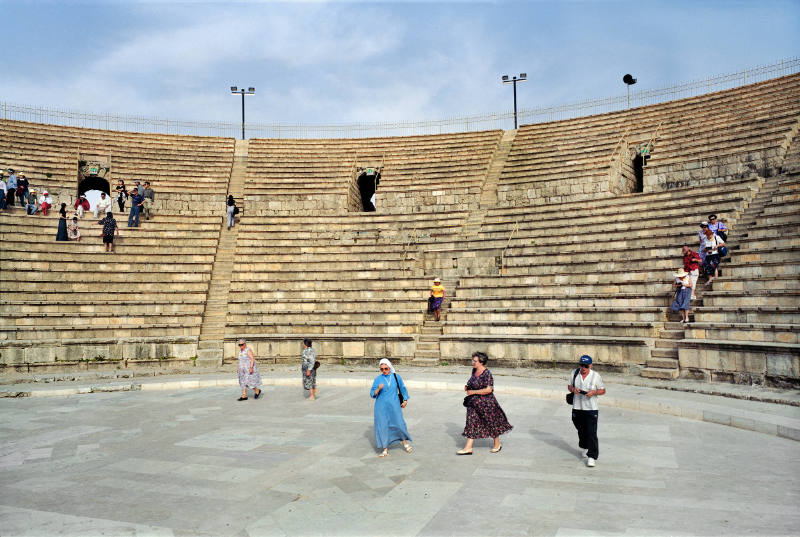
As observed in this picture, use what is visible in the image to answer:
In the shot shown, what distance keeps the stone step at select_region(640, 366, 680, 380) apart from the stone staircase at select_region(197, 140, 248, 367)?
Answer: 1244cm

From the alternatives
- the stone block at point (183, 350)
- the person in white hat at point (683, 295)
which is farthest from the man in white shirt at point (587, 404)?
the stone block at point (183, 350)

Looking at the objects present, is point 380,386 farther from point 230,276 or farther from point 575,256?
point 230,276

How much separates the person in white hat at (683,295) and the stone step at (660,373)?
148 cm

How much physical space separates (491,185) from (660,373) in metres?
14.3

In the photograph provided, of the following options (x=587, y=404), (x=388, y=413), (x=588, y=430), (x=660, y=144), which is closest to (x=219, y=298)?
(x=388, y=413)

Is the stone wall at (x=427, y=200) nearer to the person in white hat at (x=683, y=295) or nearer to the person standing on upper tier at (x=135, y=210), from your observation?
the person standing on upper tier at (x=135, y=210)

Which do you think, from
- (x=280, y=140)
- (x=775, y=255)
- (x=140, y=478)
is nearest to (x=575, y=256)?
(x=775, y=255)

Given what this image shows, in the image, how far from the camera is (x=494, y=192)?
26000 millimetres

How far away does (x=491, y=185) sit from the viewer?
26.4 m

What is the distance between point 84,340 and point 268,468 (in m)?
12.7

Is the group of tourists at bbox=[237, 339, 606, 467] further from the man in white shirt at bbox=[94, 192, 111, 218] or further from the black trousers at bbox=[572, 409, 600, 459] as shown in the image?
the man in white shirt at bbox=[94, 192, 111, 218]

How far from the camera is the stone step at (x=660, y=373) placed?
44.6ft

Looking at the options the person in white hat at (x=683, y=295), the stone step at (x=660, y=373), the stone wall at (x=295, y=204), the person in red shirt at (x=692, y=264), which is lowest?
the stone step at (x=660, y=373)

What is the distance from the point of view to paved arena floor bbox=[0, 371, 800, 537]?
19.1 feet
